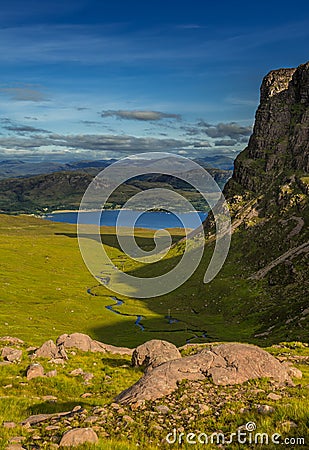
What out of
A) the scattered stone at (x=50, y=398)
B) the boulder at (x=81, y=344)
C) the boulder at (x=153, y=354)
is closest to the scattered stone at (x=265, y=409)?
the scattered stone at (x=50, y=398)

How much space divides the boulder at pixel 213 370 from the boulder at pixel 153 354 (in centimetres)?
818

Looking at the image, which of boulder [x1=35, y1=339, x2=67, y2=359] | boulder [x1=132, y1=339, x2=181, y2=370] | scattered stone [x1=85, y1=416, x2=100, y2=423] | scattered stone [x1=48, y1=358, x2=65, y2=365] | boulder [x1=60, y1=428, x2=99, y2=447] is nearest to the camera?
boulder [x1=60, y1=428, x2=99, y2=447]

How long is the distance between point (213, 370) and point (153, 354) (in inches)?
509

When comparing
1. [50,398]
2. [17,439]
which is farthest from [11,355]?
[17,439]

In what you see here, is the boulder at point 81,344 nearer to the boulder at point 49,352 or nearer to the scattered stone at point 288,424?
the boulder at point 49,352

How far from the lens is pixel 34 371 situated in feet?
95.3

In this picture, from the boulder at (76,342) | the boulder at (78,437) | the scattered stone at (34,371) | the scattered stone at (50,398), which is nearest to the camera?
the boulder at (78,437)

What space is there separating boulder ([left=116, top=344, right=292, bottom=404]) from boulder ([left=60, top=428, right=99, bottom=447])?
17.0ft

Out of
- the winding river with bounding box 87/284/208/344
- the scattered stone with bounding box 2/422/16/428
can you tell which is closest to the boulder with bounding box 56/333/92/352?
the scattered stone with bounding box 2/422/16/428

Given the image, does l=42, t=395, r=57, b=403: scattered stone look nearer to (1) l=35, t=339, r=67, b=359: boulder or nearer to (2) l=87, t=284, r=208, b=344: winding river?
(1) l=35, t=339, r=67, b=359: boulder

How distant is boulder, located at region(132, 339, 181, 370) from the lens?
32781 millimetres

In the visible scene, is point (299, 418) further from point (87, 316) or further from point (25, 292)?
point (25, 292)

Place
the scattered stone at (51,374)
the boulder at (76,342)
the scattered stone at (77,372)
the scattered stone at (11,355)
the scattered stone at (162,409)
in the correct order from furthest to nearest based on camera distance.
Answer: the boulder at (76,342)
the scattered stone at (11,355)
the scattered stone at (77,372)
the scattered stone at (51,374)
the scattered stone at (162,409)

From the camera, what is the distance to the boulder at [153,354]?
108 ft
